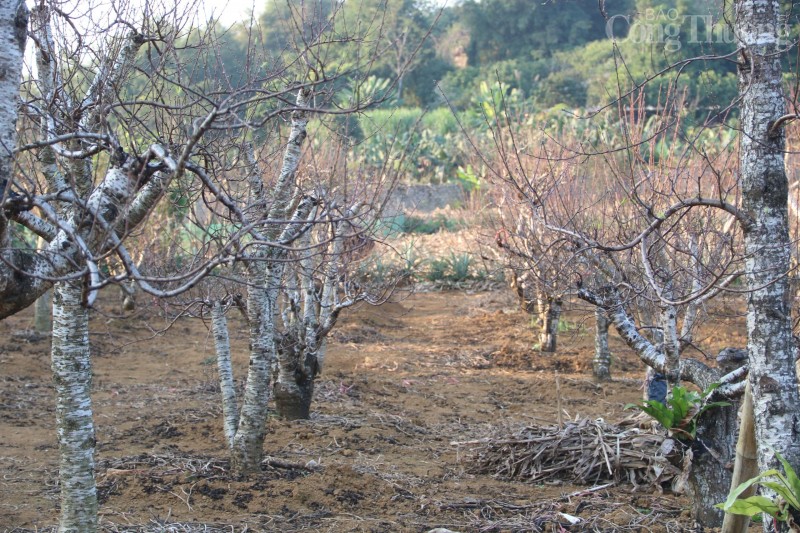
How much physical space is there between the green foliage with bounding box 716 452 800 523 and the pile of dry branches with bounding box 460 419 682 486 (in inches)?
99.7

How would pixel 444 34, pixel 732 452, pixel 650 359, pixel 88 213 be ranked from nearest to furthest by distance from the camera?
pixel 88 213 < pixel 732 452 < pixel 650 359 < pixel 444 34

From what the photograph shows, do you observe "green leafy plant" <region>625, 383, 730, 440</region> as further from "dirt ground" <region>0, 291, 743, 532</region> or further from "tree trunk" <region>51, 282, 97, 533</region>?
"tree trunk" <region>51, 282, 97, 533</region>

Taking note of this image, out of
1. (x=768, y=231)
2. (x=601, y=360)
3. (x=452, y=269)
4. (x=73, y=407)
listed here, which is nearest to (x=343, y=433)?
(x=73, y=407)

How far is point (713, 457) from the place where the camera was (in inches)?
202

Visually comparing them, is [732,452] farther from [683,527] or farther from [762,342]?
[762,342]

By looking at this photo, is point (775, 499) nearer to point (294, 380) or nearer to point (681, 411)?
point (681, 411)

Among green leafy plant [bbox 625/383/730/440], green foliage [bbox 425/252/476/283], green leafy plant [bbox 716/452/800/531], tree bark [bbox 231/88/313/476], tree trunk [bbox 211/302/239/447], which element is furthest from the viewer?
green foliage [bbox 425/252/476/283]

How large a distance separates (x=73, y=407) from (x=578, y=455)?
13.8ft

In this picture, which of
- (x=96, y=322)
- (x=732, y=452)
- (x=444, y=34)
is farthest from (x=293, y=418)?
(x=444, y=34)

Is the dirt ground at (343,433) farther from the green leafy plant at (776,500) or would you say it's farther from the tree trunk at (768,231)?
the tree trunk at (768,231)

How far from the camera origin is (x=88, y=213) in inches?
131

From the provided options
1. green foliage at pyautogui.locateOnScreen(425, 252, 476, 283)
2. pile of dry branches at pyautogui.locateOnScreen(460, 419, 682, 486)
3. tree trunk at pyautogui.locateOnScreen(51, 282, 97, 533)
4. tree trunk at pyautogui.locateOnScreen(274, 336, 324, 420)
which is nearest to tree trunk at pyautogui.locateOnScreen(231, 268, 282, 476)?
tree trunk at pyautogui.locateOnScreen(51, 282, 97, 533)

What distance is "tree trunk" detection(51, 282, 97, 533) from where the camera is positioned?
12.9 feet

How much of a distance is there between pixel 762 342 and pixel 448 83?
3874 centimetres
